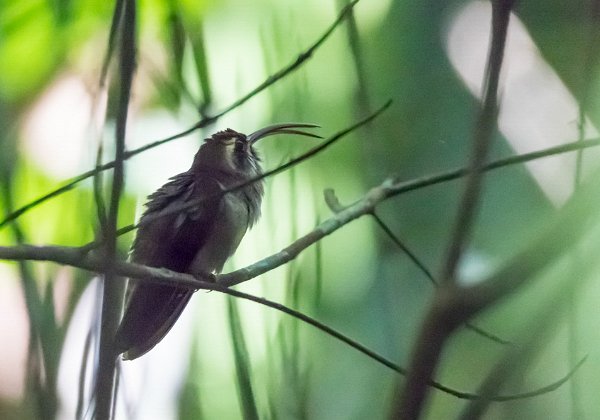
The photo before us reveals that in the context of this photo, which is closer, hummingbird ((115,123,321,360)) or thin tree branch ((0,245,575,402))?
thin tree branch ((0,245,575,402))

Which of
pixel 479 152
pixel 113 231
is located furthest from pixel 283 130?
pixel 479 152

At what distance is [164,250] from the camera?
0.96 meters

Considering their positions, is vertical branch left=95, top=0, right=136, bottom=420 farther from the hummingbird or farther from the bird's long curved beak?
the bird's long curved beak

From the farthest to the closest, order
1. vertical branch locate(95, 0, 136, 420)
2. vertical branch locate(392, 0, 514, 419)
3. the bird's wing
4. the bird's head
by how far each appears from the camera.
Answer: the bird's head
the bird's wing
vertical branch locate(95, 0, 136, 420)
vertical branch locate(392, 0, 514, 419)

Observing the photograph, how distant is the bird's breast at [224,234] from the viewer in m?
0.99

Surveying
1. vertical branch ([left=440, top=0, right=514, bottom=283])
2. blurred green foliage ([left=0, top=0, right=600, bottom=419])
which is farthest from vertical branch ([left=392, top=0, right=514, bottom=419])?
blurred green foliage ([left=0, top=0, right=600, bottom=419])

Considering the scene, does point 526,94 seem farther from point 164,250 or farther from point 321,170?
point 164,250

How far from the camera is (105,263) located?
66cm

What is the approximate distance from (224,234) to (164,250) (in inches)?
3.2

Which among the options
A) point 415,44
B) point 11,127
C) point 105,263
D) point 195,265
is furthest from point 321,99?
point 105,263

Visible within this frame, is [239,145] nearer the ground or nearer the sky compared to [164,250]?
nearer the sky

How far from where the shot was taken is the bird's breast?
0.99 metres

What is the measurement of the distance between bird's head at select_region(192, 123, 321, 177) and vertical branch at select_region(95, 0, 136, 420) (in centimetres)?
30

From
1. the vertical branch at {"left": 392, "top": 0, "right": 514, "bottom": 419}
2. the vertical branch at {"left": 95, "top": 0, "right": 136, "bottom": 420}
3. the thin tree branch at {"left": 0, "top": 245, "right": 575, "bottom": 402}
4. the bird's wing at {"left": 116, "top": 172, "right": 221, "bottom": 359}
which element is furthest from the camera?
the bird's wing at {"left": 116, "top": 172, "right": 221, "bottom": 359}
